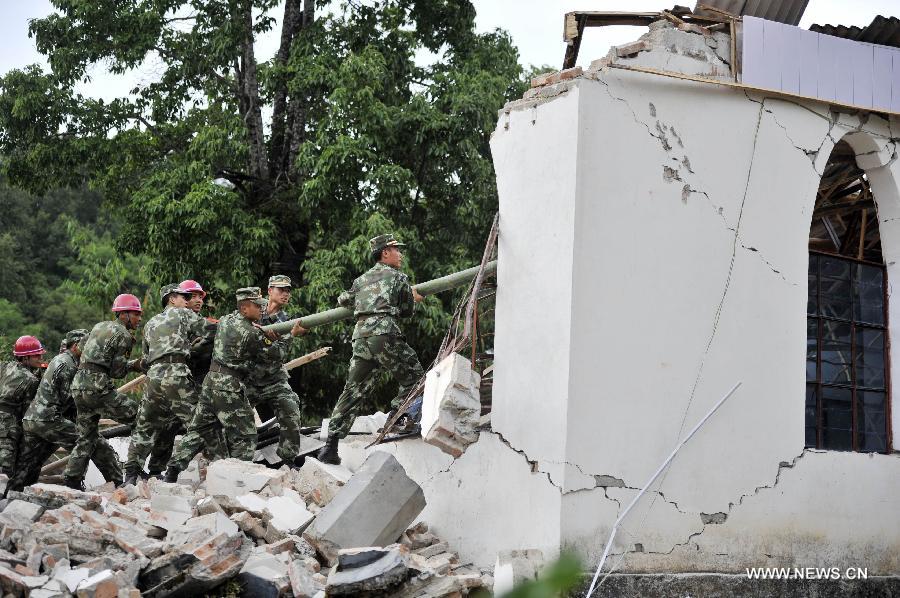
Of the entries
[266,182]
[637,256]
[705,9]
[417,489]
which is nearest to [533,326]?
[637,256]

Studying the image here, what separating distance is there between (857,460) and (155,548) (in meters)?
4.69

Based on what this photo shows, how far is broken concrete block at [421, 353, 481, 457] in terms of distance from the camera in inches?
274

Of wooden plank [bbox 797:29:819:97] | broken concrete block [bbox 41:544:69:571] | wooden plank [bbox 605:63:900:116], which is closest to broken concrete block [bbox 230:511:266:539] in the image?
broken concrete block [bbox 41:544:69:571]

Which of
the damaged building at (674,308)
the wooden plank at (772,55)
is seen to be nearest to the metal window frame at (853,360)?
the damaged building at (674,308)

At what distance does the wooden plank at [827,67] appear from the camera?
7539 mm

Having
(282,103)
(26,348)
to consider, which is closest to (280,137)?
(282,103)

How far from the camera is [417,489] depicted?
7.16 metres

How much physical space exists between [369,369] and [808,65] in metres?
3.95

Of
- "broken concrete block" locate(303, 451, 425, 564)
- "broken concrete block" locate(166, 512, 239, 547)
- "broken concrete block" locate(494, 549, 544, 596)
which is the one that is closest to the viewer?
"broken concrete block" locate(494, 549, 544, 596)

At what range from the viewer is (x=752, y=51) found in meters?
7.33

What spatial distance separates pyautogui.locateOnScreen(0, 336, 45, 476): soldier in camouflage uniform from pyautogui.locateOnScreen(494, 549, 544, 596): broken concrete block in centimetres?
605

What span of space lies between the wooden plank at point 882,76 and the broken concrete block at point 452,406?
11.2 ft

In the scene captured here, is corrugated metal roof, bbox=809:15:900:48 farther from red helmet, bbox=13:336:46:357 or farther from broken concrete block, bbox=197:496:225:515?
red helmet, bbox=13:336:46:357

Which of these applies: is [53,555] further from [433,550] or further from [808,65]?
[808,65]
